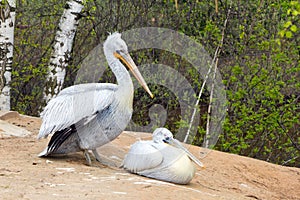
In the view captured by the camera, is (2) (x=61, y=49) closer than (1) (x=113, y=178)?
No

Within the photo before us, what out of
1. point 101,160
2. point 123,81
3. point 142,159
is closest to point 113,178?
point 142,159

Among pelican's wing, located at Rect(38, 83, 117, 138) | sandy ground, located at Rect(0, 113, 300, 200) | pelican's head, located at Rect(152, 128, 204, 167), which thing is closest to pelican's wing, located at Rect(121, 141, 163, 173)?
sandy ground, located at Rect(0, 113, 300, 200)

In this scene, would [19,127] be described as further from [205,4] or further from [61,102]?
[205,4]

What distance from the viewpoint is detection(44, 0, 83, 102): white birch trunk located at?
939 centimetres

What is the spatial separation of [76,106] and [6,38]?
4.01 metres

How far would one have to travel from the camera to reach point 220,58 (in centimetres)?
1064

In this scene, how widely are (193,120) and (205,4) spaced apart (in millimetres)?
2416

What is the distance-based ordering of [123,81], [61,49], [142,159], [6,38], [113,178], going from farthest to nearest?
1. [61,49]
2. [6,38]
3. [123,81]
4. [142,159]
5. [113,178]

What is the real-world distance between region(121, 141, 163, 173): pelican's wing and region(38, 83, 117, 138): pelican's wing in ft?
1.87

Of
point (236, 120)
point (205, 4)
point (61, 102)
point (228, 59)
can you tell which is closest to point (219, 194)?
point (61, 102)

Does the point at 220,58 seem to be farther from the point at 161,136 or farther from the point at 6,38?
the point at 161,136

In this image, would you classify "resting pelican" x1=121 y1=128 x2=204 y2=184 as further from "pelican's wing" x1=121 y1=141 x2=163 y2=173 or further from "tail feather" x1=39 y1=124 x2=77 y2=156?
"tail feather" x1=39 y1=124 x2=77 y2=156

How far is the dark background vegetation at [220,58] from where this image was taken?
983cm

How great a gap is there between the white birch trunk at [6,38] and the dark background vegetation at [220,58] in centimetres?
76
